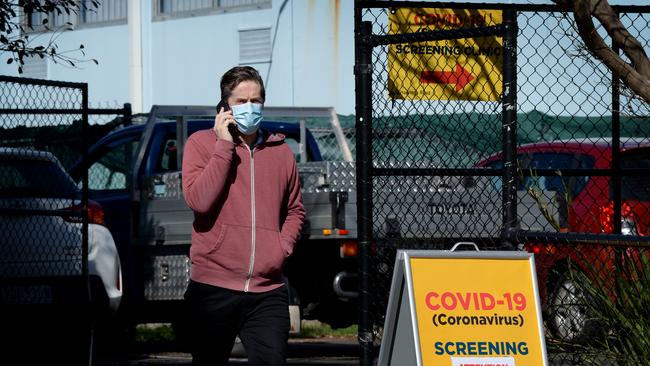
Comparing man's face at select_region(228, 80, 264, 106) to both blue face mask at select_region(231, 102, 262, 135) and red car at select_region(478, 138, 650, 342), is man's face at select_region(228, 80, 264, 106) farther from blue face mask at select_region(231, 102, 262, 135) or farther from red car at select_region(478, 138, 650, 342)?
red car at select_region(478, 138, 650, 342)

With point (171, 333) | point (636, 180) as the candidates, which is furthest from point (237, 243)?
point (171, 333)

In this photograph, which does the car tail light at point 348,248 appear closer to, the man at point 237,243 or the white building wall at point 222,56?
the man at point 237,243

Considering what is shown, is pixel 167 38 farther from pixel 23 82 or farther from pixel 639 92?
pixel 639 92

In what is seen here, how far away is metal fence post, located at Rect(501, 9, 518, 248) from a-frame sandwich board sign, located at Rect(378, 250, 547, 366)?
57cm

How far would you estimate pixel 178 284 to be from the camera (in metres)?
11.4

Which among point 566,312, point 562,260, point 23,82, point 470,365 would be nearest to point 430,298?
point 470,365

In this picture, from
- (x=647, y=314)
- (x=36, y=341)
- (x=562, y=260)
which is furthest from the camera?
(x=36, y=341)

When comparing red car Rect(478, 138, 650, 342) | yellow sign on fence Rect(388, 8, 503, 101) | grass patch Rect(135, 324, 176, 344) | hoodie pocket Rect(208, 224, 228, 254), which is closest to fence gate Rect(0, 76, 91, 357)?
yellow sign on fence Rect(388, 8, 503, 101)

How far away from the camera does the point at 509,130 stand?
675 cm

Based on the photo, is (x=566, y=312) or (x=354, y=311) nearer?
(x=566, y=312)

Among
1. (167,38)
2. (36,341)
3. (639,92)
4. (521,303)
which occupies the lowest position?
(36,341)

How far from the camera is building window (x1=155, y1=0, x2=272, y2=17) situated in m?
22.2

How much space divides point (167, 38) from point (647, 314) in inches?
688

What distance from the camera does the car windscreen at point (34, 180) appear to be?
32.4 ft
